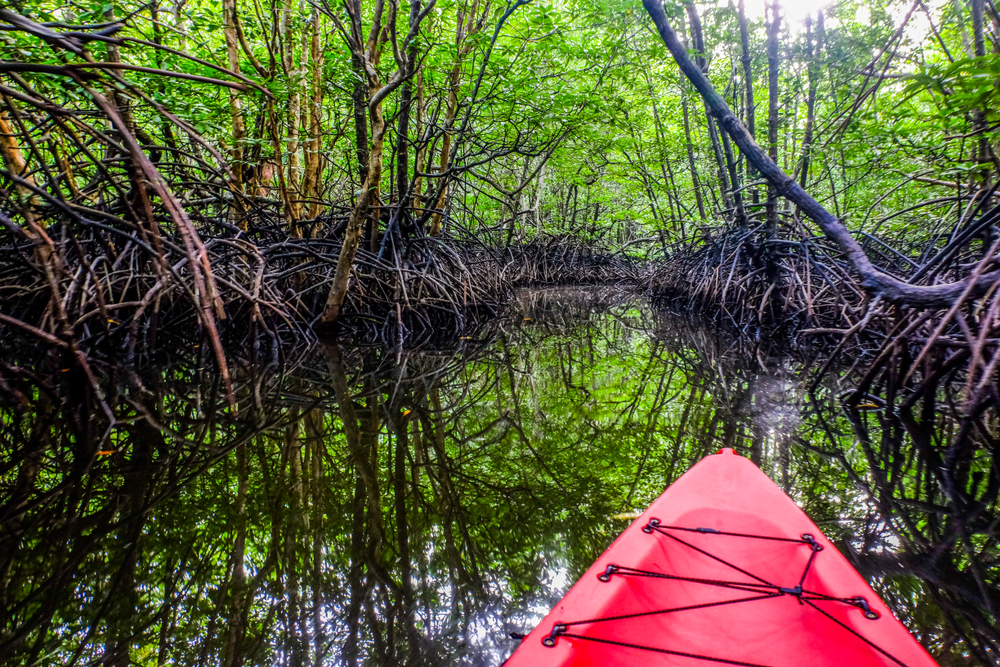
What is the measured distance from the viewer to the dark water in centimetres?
113

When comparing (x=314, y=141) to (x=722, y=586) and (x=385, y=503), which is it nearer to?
(x=385, y=503)

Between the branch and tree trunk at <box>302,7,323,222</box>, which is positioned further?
tree trunk at <box>302,7,323,222</box>

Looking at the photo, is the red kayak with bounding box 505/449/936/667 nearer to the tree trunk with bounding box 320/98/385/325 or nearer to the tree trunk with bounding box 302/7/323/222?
the tree trunk with bounding box 320/98/385/325

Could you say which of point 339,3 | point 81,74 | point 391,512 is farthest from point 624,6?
point 391,512

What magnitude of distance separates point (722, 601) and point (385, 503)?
1073 millimetres

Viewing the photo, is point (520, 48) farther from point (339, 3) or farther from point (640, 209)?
point (640, 209)

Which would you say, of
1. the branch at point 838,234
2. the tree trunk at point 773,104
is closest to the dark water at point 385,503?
the branch at point 838,234

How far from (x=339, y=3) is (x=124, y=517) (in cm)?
512

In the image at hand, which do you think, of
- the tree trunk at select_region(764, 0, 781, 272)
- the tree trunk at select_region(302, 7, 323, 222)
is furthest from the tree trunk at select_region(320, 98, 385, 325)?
the tree trunk at select_region(764, 0, 781, 272)

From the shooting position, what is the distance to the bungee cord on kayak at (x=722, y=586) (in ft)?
3.03

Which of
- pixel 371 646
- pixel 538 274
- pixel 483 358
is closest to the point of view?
pixel 371 646

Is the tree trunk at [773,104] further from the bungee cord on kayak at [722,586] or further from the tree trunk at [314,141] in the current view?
the bungee cord on kayak at [722,586]

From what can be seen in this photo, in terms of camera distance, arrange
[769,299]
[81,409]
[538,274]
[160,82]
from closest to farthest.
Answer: [81,409], [160,82], [769,299], [538,274]

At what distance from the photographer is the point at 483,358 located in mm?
3977
